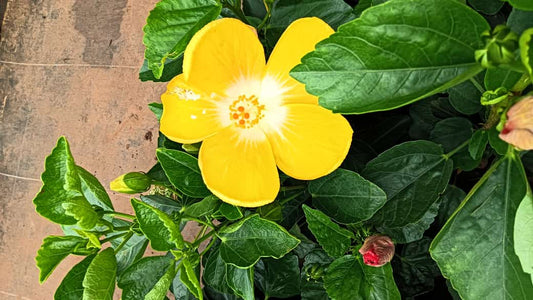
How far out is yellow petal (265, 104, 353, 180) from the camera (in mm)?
680

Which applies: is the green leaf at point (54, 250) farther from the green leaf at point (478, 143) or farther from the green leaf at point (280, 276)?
the green leaf at point (478, 143)

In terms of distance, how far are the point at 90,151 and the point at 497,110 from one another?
130 centimetres

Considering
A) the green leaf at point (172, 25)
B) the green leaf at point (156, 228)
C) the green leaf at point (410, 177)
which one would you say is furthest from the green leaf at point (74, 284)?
the green leaf at point (410, 177)

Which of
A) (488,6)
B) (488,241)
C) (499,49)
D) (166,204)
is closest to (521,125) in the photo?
(499,49)

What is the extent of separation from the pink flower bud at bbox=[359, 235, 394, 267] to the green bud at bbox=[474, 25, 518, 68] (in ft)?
1.01

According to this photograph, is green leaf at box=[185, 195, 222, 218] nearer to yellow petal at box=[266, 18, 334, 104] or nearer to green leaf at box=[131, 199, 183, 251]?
green leaf at box=[131, 199, 183, 251]

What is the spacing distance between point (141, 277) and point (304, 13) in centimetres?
42

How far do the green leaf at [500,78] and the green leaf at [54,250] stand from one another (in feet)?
1.72

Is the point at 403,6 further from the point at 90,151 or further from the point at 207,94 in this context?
the point at 90,151

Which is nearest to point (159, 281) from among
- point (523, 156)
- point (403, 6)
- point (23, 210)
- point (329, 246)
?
point (329, 246)

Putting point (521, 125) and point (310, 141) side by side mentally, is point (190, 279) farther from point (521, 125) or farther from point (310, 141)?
point (521, 125)

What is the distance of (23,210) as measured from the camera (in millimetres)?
1761

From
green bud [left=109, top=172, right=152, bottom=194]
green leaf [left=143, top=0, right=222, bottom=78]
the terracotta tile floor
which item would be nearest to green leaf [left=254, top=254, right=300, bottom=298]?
green bud [left=109, top=172, right=152, bottom=194]

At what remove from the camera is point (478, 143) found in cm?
66
